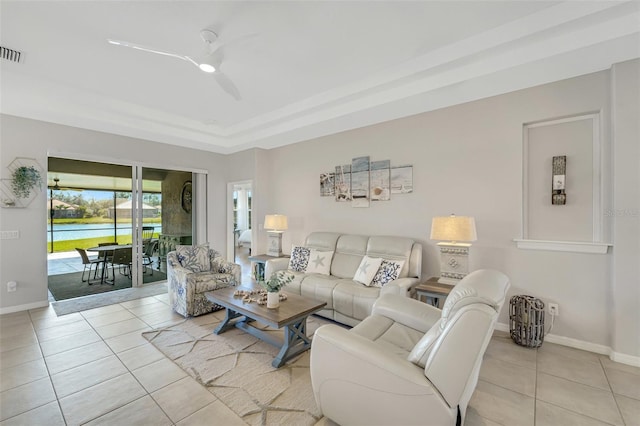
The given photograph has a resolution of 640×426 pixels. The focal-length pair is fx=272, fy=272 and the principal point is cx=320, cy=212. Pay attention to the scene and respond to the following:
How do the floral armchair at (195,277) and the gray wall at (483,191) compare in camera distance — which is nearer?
the gray wall at (483,191)

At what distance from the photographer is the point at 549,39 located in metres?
2.37

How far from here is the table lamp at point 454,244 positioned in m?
2.93

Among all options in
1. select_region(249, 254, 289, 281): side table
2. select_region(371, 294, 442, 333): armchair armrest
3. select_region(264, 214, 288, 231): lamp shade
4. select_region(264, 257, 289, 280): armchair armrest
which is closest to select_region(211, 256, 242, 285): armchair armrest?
select_region(264, 257, 289, 280): armchair armrest

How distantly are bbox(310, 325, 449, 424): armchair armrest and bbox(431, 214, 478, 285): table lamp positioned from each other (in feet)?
6.02

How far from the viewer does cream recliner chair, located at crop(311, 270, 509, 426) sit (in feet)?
4.37

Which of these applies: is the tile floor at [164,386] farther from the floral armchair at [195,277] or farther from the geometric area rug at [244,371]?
the floral armchair at [195,277]

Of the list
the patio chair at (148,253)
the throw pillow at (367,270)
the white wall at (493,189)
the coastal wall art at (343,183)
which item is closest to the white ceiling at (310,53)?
the white wall at (493,189)

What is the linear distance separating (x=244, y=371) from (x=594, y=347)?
11.1 ft

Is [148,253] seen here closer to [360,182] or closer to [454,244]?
[360,182]

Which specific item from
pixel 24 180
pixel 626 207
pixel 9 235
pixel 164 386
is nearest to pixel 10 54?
pixel 24 180

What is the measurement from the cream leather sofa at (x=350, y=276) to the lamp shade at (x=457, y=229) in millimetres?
568

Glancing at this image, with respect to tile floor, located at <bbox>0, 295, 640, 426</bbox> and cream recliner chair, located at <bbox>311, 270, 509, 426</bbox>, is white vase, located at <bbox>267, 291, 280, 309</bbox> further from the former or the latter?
cream recliner chair, located at <bbox>311, 270, 509, 426</bbox>

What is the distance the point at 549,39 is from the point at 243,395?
12.8ft

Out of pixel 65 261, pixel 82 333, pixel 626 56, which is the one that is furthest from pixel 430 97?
pixel 65 261
